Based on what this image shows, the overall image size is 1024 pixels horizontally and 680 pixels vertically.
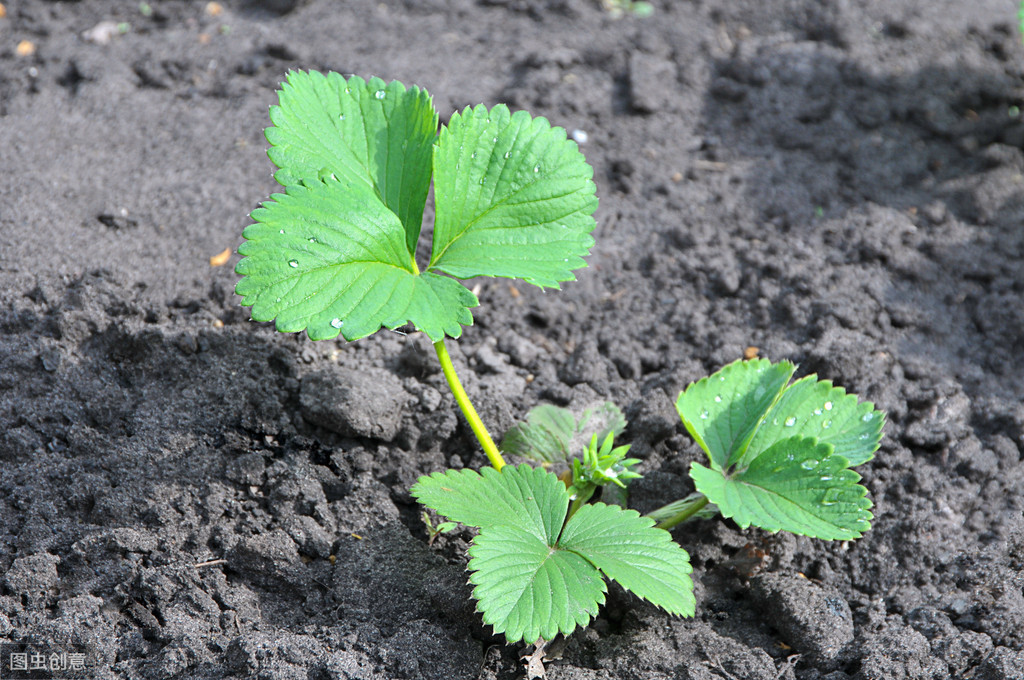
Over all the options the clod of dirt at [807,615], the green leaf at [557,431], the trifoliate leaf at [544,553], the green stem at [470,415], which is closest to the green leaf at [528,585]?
the trifoliate leaf at [544,553]

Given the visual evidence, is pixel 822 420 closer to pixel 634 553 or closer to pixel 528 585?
pixel 634 553

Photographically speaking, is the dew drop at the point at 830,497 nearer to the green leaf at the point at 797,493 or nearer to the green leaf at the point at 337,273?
the green leaf at the point at 797,493

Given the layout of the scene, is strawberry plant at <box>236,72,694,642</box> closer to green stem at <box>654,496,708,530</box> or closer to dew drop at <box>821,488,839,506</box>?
green stem at <box>654,496,708,530</box>

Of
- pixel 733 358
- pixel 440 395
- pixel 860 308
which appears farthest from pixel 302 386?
pixel 860 308

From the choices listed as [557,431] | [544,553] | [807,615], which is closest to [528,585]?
[544,553]

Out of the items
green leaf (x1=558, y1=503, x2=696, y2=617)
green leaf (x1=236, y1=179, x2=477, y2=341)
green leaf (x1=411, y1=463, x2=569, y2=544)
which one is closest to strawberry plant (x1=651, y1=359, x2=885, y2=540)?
green leaf (x1=558, y1=503, x2=696, y2=617)
